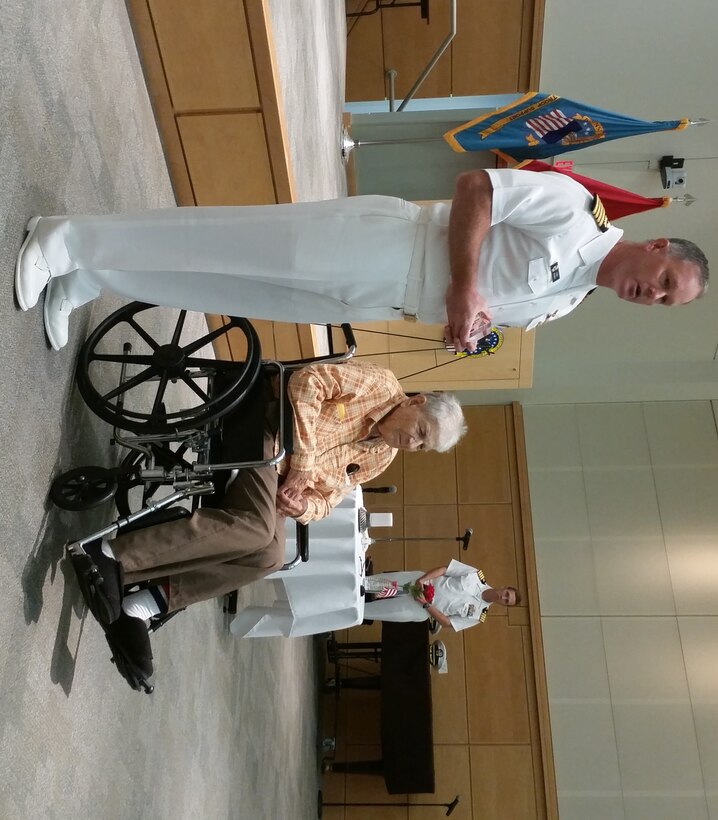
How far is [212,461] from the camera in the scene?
2264mm

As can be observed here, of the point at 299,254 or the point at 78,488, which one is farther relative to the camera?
the point at 78,488

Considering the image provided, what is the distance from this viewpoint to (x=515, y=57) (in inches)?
242

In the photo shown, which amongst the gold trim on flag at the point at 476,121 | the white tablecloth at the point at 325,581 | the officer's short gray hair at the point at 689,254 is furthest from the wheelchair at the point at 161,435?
the gold trim on flag at the point at 476,121

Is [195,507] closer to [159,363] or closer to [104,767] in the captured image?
[159,363]

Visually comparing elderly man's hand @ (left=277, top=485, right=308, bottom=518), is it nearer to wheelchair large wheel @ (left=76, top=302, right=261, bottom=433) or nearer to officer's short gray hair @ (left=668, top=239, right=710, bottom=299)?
wheelchair large wheel @ (left=76, top=302, right=261, bottom=433)

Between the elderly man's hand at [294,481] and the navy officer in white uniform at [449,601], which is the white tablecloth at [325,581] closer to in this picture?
the elderly man's hand at [294,481]

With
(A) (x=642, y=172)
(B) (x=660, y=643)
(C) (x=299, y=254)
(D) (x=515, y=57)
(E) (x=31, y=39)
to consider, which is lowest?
(B) (x=660, y=643)

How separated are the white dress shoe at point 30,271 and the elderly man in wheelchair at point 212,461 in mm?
317

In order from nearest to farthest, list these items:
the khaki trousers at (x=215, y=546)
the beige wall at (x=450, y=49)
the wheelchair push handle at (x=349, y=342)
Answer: the khaki trousers at (x=215, y=546) < the wheelchair push handle at (x=349, y=342) < the beige wall at (x=450, y=49)

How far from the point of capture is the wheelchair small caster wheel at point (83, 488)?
6.61 feet

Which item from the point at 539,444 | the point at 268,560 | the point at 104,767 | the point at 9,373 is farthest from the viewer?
the point at 539,444

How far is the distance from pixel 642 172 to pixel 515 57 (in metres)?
1.52

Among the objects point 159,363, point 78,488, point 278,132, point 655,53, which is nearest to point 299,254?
point 159,363

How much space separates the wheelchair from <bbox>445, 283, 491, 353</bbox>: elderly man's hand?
2.19 feet
